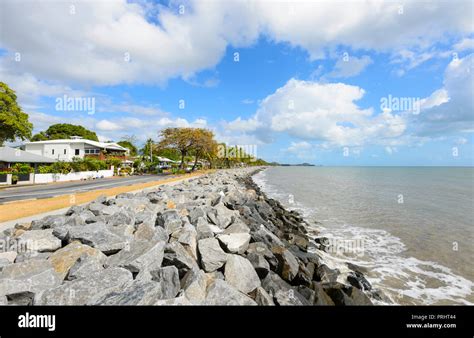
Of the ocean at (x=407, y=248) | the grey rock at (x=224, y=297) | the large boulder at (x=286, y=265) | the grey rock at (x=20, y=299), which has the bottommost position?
the ocean at (x=407, y=248)

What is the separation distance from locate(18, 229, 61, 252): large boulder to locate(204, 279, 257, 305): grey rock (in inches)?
147

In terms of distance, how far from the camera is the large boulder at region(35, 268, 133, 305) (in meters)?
3.31

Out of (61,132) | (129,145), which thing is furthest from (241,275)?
(129,145)

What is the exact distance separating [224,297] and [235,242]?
217 centimetres

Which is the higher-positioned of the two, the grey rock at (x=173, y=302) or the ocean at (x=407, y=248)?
the grey rock at (x=173, y=302)

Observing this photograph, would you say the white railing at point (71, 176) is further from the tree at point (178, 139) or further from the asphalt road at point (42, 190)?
the tree at point (178, 139)

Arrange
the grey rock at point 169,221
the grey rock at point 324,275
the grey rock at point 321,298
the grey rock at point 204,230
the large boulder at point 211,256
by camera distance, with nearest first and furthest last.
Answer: the grey rock at point 321,298 < the large boulder at point 211,256 < the grey rock at point 324,275 < the grey rock at point 204,230 < the grey rock at point 169,221

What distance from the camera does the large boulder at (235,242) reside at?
5730 millimetres

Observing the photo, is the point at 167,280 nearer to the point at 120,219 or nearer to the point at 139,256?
the point at 139,256

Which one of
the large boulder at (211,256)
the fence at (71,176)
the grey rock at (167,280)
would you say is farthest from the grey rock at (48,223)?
the fence at (71,176)

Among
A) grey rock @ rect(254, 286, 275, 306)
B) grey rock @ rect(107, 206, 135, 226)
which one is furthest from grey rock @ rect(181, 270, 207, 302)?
grey rock @ rect(107, 206, 135, 226)

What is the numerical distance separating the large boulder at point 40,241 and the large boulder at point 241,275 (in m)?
3.83
